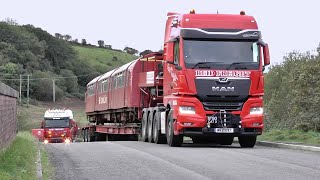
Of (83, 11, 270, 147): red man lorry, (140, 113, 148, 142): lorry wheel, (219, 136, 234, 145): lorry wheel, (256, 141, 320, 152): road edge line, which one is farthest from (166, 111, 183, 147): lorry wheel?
(140, 113, 148, 142): lorry wheel

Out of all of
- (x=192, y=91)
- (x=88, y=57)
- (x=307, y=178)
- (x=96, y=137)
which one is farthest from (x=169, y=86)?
(x=88, y=57)

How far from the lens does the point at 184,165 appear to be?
13.8m

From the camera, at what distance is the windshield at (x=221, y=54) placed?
1958 cm

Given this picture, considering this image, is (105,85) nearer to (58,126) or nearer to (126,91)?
(126,91)

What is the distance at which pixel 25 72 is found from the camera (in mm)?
106188

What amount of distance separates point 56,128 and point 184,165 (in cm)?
3068

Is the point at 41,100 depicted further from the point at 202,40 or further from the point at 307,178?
the point at 307,178

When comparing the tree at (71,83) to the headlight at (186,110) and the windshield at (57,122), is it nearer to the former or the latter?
the windshield at (57,122)

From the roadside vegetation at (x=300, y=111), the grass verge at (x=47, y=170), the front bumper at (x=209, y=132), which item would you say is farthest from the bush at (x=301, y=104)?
the grass verge at (x=47, y=170)

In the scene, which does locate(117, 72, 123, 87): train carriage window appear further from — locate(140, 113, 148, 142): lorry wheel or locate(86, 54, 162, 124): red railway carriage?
locate(140, 113, 148, 142): lorry wheel

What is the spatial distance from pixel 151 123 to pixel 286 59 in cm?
2107

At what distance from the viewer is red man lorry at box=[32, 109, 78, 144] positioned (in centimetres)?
4284

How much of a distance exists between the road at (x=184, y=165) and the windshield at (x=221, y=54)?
133 inches

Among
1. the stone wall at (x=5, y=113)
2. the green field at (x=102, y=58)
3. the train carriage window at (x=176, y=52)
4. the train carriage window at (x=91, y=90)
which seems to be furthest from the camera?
the green field at (x=102, y=58)
